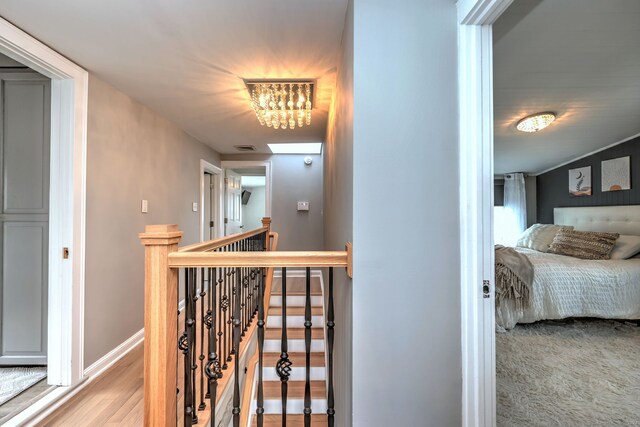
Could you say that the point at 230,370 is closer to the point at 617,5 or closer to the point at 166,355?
the point at 166,355

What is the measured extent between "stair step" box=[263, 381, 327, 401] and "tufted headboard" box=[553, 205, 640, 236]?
3817 millimetres

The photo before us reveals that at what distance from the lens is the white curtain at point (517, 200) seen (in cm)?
468

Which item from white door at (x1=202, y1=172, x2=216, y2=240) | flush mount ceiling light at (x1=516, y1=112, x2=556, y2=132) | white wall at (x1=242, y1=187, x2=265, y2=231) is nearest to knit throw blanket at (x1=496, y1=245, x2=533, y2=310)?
flush mount ceiling light at (x1=516, y1=112, x2=556, y2=132)

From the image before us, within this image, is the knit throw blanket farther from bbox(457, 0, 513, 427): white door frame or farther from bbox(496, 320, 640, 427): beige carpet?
bbox(457, 0, 513, 427): white door frame

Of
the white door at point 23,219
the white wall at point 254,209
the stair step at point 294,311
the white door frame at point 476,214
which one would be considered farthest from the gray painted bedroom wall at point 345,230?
the white wall at point 254,209

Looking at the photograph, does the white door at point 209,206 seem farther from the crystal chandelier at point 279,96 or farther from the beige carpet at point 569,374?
the beige carpet at point 569,374

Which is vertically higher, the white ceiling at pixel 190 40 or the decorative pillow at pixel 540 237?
the white ceiling at pixel 190 40

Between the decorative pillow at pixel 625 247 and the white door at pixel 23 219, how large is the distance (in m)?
5.32

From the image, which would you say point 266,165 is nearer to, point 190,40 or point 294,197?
point 294,197

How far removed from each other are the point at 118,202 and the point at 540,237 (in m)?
5.06

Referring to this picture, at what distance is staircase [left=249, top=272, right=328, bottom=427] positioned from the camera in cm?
233

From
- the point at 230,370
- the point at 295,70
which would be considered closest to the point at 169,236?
the point at 230,370

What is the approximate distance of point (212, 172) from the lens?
179 inches

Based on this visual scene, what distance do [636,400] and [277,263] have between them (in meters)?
2.38
